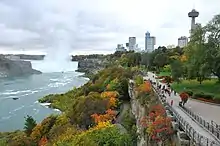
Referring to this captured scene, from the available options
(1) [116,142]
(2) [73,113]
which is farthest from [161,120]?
(2) [73,113]

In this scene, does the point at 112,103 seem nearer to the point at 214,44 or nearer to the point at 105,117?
the point at 105,117

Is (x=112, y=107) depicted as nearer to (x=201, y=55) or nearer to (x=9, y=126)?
(x=201, y=55)

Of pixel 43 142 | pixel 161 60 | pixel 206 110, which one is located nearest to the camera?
pixel 206 110

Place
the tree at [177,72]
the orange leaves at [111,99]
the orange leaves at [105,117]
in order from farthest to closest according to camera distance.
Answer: the tree at [177,72]
the orange leaves at [111,99]
the orange leaves at [105,117]

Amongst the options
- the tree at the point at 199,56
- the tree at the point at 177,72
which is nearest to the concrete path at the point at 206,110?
the tree at the point at 199,56

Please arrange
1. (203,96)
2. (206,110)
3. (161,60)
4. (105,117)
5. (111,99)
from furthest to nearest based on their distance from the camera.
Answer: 1. (161,60)
2. (111,99)
3. (203,96)
4. (105,117)
5. (206,110)

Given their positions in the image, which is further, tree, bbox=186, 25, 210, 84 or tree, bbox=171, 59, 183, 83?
tree, bbox=171, 59, 183, 83

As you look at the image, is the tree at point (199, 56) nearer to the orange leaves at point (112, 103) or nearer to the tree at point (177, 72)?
the tree at point (177, 72)

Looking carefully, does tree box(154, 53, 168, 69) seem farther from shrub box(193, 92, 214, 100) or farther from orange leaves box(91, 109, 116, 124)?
orange leaves box(91, 109, 116, 124)

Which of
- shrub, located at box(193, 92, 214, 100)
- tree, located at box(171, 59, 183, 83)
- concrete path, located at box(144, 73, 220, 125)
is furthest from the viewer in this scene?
tree, located at box(171, 59, 183, 83)

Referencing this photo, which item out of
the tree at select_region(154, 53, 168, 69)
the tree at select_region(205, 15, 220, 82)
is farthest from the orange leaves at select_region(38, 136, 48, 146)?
the tree at select_region(154, 53, 168, 69)

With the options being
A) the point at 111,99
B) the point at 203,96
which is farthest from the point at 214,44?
the point at 111,99
